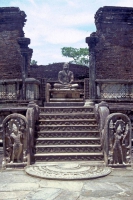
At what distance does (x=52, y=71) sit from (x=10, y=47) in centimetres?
466

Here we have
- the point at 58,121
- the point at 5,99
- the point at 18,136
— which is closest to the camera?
the point at 18,136

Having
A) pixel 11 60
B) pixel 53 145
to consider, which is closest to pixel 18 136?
pixel 53 145

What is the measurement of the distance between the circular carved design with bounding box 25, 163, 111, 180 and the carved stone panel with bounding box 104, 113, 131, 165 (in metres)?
0.32

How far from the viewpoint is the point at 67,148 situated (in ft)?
19.0

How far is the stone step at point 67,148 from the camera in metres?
5.77

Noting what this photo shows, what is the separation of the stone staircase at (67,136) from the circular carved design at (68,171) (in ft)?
1.25

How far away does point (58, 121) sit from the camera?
6664 mm

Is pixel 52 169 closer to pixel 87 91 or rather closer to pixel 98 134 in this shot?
pixel 98 134

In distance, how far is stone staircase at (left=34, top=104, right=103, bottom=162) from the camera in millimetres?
5602

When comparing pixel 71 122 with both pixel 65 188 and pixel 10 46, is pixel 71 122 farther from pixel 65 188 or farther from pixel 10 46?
pixel 10 46

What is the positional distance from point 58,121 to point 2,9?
8.85 metres

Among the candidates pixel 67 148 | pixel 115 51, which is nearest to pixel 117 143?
pixel 67 148

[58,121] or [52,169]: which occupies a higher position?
[58,121]

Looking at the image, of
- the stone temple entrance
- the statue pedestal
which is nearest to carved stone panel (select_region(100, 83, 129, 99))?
the stone temple entrance
